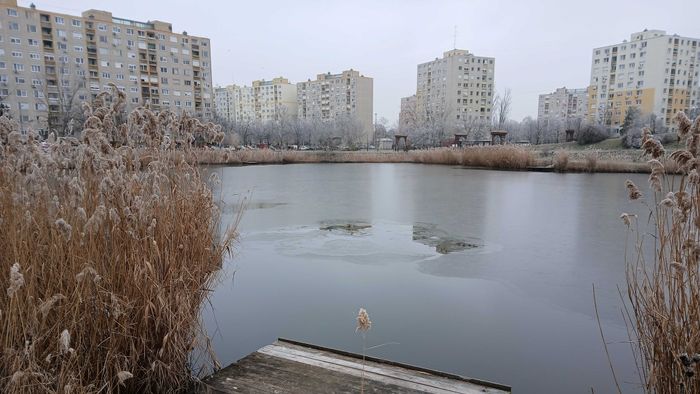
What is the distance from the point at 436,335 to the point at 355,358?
0.72m

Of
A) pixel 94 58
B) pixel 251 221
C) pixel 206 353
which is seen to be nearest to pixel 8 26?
pixel 94 58

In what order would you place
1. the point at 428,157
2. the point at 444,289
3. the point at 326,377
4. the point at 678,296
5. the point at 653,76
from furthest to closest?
1. the point at 653,76
2. the point at 428,157
3. the point at 444,289
4. the point at 326,377
5. the point at 678,296

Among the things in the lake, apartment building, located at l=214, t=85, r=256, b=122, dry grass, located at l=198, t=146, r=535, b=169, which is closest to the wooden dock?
the lake

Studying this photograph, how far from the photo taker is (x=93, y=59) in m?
50.2

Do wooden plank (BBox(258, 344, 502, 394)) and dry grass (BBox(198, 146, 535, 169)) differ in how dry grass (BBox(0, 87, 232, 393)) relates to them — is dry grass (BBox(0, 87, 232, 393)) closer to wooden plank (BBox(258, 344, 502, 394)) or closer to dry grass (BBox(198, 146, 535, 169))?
wooden plank (BBox(258, 344, 502, 394))

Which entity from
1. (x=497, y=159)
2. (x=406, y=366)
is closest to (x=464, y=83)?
(x=497, y=159)

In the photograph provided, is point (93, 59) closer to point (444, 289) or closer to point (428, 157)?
point (428, 157)

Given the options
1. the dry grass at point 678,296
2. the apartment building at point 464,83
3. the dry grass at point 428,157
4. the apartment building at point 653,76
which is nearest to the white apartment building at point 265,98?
the apartment building at point 464,83

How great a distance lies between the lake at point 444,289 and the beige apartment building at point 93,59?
126ft

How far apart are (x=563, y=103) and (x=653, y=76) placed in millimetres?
31876

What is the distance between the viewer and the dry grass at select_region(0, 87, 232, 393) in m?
1.62

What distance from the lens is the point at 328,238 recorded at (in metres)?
5.69

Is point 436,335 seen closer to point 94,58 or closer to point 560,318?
point 560,318

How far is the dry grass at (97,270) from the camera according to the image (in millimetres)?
1622
